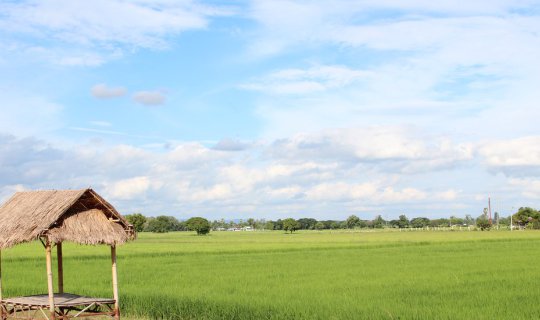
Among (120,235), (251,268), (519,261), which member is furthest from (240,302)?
A: (519,261)

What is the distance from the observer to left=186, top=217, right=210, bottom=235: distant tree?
9606 cm

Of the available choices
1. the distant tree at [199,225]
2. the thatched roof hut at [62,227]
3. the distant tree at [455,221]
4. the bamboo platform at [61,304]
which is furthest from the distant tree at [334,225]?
the thatched roof hut at [62,227]

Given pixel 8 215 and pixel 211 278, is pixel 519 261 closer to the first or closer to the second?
pixel 211 278

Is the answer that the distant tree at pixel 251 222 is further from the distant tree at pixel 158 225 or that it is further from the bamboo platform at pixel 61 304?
the bamboo platform at pixel 61 304

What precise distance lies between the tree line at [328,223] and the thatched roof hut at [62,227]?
80072 mm

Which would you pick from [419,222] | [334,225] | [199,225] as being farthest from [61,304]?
[419,222]

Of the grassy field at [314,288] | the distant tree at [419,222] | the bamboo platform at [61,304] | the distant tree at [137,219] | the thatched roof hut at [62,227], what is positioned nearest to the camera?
the thatched roof hut at [62,227]

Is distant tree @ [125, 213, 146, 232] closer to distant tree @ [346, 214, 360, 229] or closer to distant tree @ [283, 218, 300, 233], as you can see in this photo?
distant tree @ [283, 218, 300, 233]

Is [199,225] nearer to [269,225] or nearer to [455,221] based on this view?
[269,225]

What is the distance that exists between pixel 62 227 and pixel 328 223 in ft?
465

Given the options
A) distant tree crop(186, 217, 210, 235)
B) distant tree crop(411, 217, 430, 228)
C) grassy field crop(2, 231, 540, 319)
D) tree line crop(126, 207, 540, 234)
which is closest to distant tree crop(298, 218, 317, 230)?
tree line crop(126, 207, 540, 234)

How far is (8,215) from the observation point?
458 inches

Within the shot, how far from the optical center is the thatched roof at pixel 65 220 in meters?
10.6

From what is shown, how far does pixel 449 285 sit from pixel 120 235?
9041 millimetres
